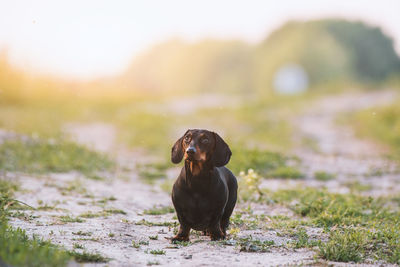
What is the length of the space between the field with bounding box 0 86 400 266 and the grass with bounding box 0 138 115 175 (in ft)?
0.11

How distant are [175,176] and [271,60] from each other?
25457 mm

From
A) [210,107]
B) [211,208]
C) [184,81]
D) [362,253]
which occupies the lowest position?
[362,253]

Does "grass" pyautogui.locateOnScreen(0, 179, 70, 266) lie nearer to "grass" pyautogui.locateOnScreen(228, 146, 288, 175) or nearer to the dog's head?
the dog's head

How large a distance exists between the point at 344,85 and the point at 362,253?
2179 centimetres

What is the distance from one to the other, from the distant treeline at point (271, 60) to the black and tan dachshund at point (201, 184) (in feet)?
81.4

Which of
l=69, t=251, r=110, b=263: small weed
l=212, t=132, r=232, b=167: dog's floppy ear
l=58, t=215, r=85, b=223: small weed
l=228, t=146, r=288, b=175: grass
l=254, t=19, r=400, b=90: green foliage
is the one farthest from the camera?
l=254, t=19, r=400, b=90: green foliage

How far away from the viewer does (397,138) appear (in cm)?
1284

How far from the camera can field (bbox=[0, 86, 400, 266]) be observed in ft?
14.0

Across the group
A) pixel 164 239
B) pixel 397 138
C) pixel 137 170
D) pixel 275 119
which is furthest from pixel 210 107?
pixel 164 239

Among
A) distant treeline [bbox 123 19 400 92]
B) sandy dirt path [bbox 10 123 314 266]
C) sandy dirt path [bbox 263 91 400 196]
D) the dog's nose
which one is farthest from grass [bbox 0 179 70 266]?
distant treeline [bbox 123 19 400 92]

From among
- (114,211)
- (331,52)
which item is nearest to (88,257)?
(114,211)

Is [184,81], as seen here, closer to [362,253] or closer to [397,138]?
[397,138]

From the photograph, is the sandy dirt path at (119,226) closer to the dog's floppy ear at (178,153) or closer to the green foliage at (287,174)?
the dog's floppy ear at (178,153)

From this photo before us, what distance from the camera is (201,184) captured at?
450 centimetres
